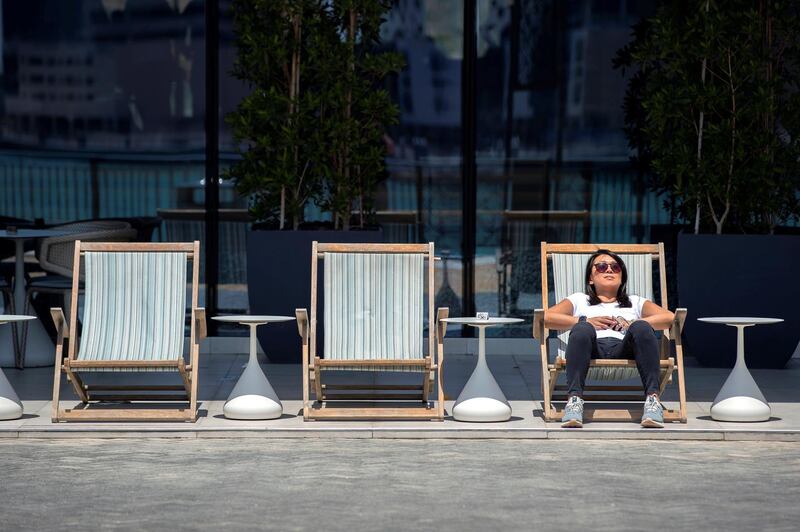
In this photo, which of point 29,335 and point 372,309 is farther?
point 29,335

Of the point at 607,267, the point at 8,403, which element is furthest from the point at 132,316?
the point at 607,267

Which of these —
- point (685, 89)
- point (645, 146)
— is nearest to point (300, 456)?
point (685, 89)

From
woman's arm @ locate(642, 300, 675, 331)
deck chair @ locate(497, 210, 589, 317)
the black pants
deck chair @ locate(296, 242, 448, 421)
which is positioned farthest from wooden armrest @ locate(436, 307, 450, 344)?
deck chair @ locate(497, 210, 589, 317)

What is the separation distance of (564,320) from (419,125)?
3.44 metres

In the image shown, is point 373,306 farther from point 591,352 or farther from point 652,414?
point 652,414

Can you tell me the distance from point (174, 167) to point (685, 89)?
3628 mm

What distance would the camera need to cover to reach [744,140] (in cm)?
945

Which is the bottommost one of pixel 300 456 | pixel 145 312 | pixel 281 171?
pixel 300 456

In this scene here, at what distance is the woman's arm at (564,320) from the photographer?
7.50m

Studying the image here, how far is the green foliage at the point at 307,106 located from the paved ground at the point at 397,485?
3.09 metres

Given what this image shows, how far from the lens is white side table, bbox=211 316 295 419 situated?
7.39 m

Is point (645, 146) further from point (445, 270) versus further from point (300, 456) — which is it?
point (300, 456)

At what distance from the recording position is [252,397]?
744cm

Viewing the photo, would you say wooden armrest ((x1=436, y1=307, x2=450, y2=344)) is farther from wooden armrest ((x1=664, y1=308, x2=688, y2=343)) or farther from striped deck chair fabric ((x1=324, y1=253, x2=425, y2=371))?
wooden armrest ((x1=664, y1=308, x2=688, y2=343))
